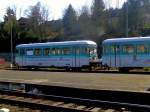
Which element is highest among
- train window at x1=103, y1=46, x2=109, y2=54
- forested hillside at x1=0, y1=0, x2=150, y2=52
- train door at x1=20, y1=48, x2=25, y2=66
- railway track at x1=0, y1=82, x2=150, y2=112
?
forested hillside at x1=0, y1=0, x2=150, y2=52

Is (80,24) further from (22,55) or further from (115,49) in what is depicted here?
(115,49)

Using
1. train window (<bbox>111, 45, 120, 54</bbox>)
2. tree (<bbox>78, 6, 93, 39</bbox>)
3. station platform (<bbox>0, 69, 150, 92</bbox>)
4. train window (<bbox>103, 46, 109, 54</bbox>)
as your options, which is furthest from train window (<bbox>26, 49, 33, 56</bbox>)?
tree (<bbox>78, 6, 93, 39</bbox>)

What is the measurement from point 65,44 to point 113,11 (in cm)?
5929

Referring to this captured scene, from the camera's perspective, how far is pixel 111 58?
33.6 metres

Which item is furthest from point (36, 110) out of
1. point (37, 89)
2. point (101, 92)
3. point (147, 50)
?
point (147, 50)

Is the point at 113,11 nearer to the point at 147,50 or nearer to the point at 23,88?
the point at 147,50

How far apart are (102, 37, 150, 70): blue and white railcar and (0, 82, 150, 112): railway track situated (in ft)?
43.6

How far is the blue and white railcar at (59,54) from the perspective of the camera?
36.0 m

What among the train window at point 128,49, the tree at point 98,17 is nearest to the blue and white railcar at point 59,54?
the train window at point 128,49

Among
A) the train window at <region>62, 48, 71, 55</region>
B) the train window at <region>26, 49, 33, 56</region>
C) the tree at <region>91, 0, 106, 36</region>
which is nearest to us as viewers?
→ the train window at <region>62, 48, 71, 55</region>

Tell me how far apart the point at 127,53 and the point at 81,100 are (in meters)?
18.2

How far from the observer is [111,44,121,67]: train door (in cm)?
3316

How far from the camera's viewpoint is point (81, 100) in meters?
15.0

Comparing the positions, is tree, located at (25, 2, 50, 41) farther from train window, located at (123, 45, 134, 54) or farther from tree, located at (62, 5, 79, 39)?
train window, located at (123, 45, 134, 54)
